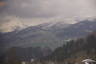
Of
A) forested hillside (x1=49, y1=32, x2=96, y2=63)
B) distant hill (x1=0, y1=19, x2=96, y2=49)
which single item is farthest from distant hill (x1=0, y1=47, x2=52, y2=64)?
forested hillside (x1=49, y1=32, x2=96, y2=63)

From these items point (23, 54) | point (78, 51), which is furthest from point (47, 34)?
point (78, 51)

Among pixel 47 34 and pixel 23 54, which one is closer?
pixel 23 54

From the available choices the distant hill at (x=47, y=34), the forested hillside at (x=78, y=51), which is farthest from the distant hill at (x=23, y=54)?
the forested hillside at (x=78, y=51)

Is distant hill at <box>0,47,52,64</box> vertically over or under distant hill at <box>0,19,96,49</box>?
under

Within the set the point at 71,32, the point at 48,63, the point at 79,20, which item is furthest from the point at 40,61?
the point at 79,20

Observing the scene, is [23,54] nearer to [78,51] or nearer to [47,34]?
[47,34]

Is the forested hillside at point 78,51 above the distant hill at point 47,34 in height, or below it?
below

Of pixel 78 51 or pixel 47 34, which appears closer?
pixel 78 51

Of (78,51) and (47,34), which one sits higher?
(47,34)

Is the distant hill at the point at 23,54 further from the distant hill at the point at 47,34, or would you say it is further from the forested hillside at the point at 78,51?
the forested hillside at the point at 78,51

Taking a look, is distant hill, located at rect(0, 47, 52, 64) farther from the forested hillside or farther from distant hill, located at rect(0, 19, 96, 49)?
the forested hillside

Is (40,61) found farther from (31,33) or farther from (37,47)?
(31,33)
